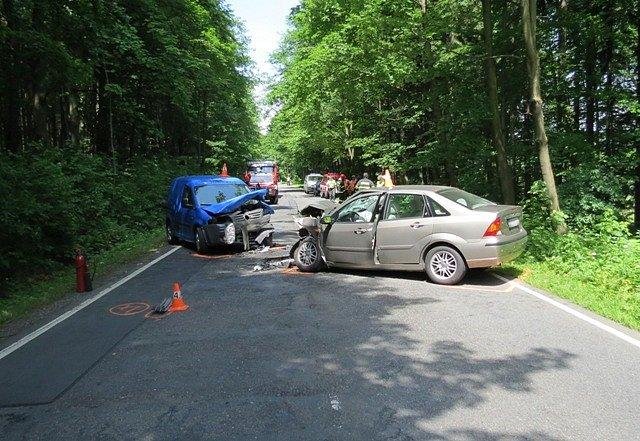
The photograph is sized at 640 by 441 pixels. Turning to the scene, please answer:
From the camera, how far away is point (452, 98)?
16.9m

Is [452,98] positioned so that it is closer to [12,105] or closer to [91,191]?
[91,191]

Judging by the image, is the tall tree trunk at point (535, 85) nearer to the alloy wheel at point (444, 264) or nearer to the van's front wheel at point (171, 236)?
the alloy wheel at point (444, 264)

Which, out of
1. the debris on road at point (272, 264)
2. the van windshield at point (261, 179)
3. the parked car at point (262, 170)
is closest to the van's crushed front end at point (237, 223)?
the debris on road at point (272, 264)

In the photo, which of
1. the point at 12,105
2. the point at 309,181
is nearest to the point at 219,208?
the point at 12,105

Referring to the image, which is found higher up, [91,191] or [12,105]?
[12,105]

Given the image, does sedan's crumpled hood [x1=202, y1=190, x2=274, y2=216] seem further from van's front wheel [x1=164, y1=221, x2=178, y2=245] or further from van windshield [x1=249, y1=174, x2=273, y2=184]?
van windshield [x1=249, y1=174, x2=273, y2=184]

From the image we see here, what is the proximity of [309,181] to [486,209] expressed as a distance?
113 feet

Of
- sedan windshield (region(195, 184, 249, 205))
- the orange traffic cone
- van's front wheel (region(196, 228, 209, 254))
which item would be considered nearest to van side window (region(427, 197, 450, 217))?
A: the orange traffic cone

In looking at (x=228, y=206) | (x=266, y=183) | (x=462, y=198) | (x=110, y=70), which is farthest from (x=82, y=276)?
(x=266, y=183)

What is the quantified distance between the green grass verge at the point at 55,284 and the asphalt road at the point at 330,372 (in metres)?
1.11

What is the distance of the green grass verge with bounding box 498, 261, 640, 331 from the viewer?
6.51 metres

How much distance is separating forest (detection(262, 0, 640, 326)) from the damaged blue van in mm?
6310

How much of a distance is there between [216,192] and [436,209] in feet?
23.0

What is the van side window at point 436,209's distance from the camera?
849 cm
